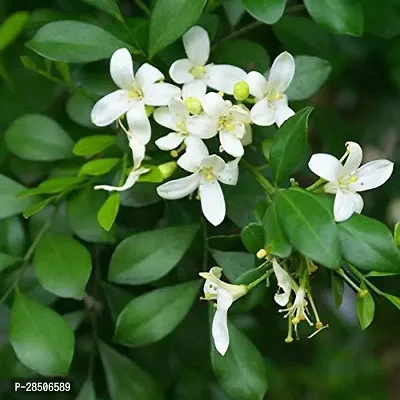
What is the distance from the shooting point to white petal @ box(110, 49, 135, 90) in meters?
0.67

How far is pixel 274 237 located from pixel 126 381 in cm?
33

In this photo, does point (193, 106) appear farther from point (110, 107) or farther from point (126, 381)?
point (126, 381)

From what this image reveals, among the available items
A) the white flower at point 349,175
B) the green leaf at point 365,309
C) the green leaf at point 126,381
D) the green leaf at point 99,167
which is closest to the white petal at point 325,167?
the white flower at point 349,175

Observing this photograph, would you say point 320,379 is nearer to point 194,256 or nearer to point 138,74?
point 194,256

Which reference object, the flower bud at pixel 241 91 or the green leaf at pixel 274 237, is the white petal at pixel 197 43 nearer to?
the flower bud at pixel 241 91

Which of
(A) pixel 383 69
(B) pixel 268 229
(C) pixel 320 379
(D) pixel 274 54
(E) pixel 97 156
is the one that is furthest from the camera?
(C) pixel 320 379

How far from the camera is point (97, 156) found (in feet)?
2.64

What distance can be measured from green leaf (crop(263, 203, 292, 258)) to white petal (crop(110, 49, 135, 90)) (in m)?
0.18

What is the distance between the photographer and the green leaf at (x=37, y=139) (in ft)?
2.60

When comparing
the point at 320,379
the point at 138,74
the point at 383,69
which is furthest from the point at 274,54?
Answer: the point at 320,379

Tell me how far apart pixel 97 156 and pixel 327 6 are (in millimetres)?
288

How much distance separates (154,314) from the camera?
2.38 feet

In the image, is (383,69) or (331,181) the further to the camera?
(383,69)

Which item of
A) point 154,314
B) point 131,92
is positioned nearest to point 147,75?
point 131,92
